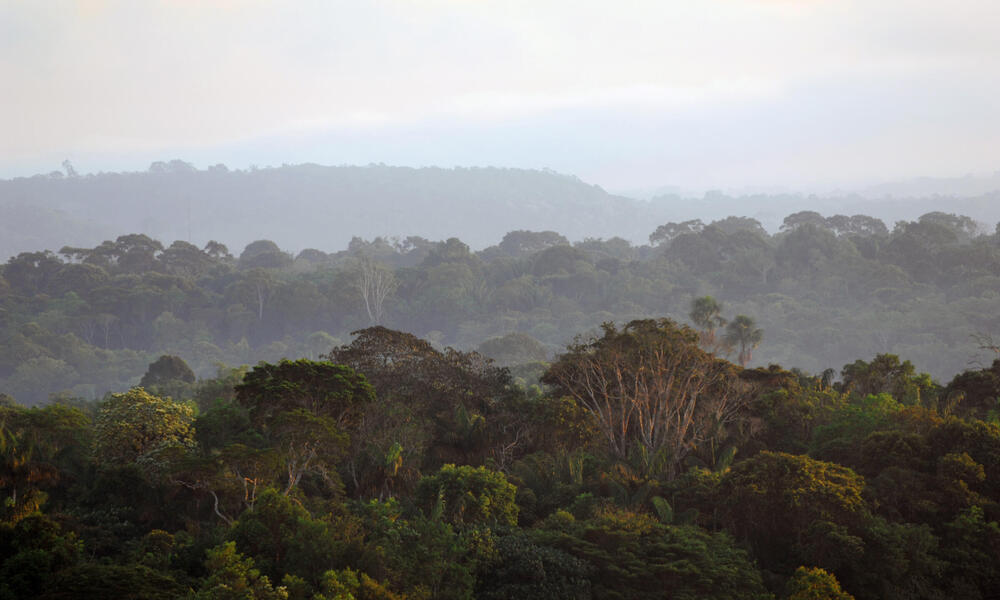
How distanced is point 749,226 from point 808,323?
36.9 meters

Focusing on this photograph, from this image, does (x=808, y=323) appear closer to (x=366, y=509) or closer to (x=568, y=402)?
(x=568, y=402)

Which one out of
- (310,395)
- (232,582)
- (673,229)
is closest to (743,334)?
(310,395)

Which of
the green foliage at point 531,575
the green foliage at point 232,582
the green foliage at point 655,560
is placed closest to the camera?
the green foliage at point 232,582

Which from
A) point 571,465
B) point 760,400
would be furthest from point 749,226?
point 571,465

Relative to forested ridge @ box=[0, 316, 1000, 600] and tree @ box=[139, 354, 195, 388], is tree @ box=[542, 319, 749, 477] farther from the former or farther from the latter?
tree @ box=[139, 354, 195, 388]

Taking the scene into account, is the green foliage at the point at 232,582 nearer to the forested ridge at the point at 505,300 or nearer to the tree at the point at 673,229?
the forested ridge at the point at 505,300

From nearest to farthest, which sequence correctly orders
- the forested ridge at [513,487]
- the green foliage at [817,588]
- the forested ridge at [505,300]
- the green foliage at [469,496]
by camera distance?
1. the green foliage at [817,588]
2. the forested ridge at [513,487]
3. the green foliage at [469,496]
4. the forested ridge at [505,300]

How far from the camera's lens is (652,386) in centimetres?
2236

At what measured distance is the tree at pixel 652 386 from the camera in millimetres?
21688

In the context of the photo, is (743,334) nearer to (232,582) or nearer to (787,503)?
(787,503)

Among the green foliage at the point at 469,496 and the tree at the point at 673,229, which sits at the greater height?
the tree at the point at 673,229

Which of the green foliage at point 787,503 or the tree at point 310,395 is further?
the tree at point 310,395

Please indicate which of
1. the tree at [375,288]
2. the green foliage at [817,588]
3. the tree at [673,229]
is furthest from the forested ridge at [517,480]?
the tree at [673,229]

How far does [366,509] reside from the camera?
15.1 m
